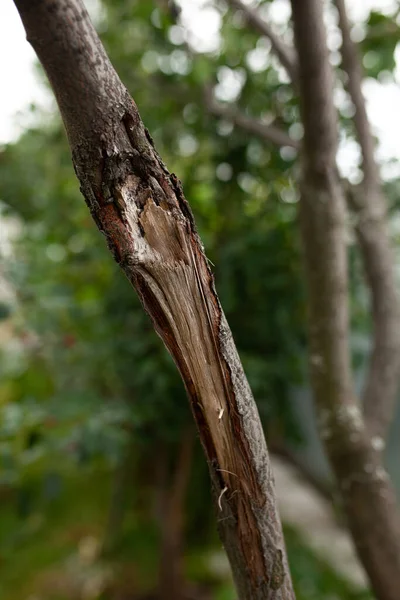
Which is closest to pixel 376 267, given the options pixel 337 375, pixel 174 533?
pixel 337 375

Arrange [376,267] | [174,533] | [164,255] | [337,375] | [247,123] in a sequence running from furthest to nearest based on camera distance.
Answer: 1. [174,533]
2. [247,123]
3. [376,267]
4. [337,375]
5. [164,255]

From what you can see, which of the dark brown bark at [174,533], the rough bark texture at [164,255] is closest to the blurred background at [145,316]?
the dark brown bark at [174,533]

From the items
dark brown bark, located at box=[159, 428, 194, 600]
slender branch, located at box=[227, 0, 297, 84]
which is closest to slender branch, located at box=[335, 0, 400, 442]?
slender branch, located at box=[227, 0, 297, 84]

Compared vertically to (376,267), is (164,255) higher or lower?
lower

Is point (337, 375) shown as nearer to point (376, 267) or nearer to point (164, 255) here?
point (376, 267)

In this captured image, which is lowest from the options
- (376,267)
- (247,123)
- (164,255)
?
(164,255)

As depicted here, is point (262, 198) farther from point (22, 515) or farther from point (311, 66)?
point (22, 515)

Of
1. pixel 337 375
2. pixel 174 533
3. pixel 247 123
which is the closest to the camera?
pixel 337 375

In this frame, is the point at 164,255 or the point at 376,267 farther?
the point at 376,267
